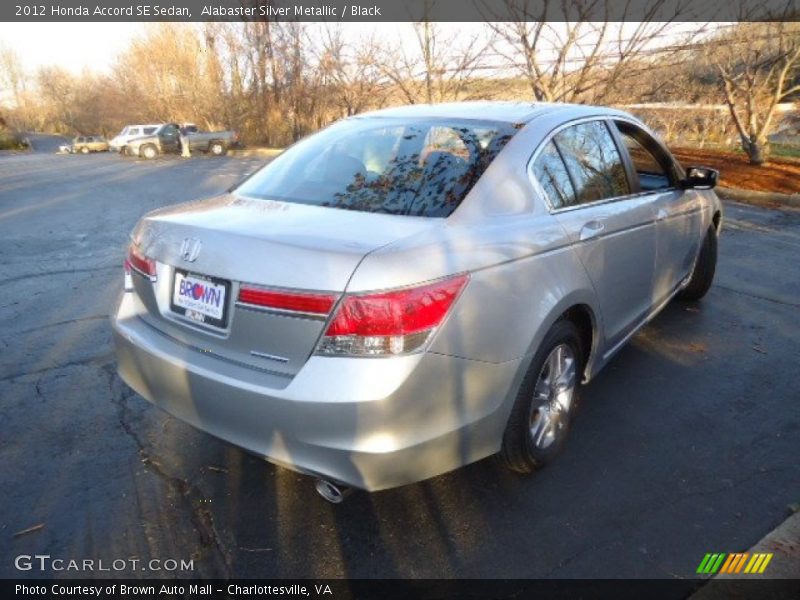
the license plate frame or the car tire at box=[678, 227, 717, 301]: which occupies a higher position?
the license plate frame

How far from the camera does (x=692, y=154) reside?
14.7 meters

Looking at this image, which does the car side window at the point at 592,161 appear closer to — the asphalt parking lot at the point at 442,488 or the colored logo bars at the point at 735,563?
the asphalt parking lot at the point at 442,488

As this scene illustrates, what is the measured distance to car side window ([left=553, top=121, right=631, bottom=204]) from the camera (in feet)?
9.70

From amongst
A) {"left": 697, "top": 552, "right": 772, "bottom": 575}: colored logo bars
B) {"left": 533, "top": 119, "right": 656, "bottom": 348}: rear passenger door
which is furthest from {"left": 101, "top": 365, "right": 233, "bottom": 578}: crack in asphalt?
{"left": 533, "top": 119, "right": 656, "bottom": 348}: rear passenger door

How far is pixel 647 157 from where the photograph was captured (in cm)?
411

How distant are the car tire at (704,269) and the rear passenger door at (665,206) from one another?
34 cm

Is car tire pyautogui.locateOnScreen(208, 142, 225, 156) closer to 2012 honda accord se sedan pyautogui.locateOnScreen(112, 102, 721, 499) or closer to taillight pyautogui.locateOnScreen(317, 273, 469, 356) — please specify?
2012 honda accord se sedan pyautogui.locateOnScreen(112, 102, 721, 499)

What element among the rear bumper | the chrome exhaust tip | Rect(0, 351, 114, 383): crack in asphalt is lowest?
Rect(0, 351, 114, 383): crack in asphalt

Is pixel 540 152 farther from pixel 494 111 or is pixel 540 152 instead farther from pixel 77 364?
pixel 77 364

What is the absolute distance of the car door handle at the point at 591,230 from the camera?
2.74m

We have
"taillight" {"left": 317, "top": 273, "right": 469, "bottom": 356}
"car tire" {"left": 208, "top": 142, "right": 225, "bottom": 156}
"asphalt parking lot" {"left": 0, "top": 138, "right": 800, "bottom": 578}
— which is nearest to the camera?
"taillight" {"left": 317, "top": 273, "right": 469, "bottom": 356}

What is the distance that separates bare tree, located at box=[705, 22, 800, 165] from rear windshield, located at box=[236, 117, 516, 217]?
10310 mm
